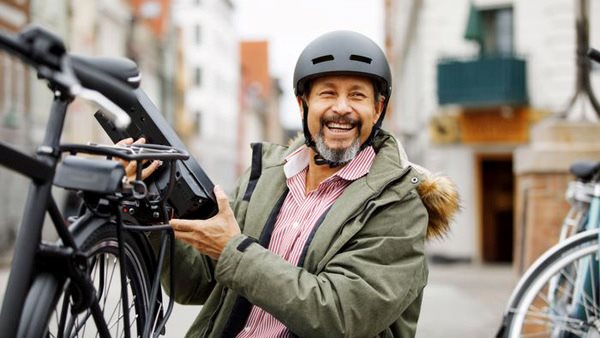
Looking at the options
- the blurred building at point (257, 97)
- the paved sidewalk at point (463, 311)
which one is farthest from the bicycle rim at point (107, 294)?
the blurred building at point (257, 97)

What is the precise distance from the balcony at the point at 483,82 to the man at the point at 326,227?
51.1 feet

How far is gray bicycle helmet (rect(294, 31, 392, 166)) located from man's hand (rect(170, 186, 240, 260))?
1.63 feet

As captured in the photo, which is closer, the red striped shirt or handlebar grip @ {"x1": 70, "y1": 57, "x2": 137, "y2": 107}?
handlebar grip @ {"x1": 70, "y1": 57, "x2": 137, "y2": 107}

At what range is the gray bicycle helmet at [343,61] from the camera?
264 centimetres

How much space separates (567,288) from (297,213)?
1.36 metres

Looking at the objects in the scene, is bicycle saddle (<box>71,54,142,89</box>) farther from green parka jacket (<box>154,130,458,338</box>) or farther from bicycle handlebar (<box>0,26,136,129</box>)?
green parka jacket (<box>154,130,458,338</box>)

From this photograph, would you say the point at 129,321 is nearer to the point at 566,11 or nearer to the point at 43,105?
the point at 566,11

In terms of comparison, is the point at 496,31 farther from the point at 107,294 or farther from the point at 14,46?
the point at 14,46

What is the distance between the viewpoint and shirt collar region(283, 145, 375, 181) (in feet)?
8.72

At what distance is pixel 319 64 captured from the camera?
8.77ft

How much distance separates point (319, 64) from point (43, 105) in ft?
64.8

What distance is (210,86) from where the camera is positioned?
59.4 metres

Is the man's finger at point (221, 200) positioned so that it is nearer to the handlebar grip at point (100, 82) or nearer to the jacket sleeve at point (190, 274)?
the jacket sleeve at point (190, 274)

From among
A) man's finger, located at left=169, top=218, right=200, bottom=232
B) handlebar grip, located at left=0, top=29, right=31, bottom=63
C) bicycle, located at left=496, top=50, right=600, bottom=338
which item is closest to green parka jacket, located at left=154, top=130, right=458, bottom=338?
man's finger, located at left=169, top=218, right=200, bottom=232
